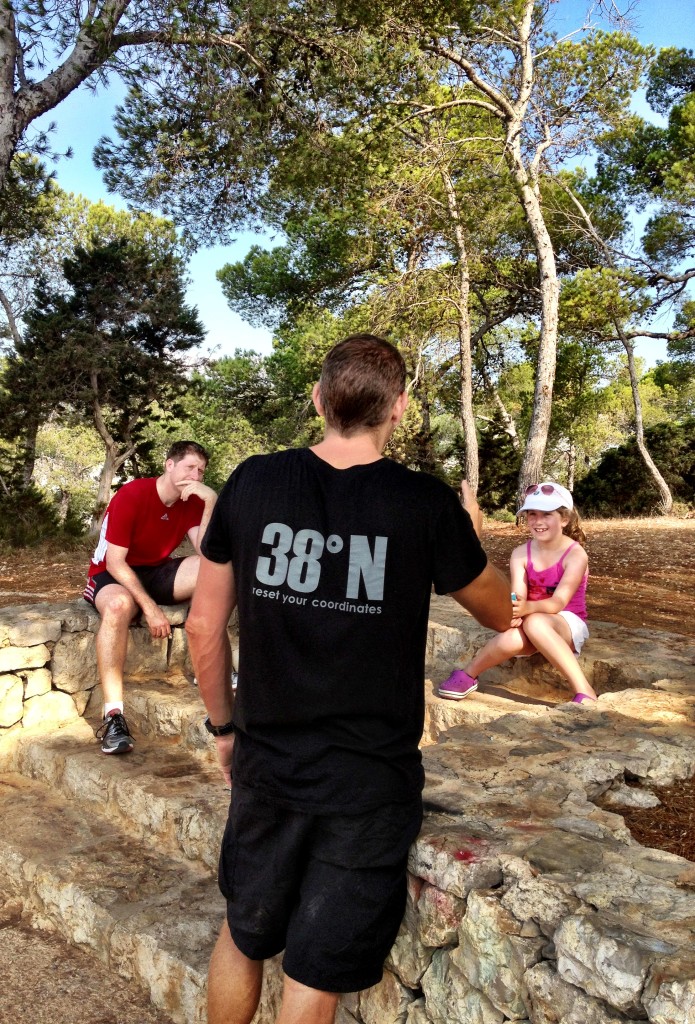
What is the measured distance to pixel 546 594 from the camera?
12.1 ft

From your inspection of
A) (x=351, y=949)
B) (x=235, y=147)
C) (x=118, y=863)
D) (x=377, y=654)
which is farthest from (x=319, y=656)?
(x=235, y=147)

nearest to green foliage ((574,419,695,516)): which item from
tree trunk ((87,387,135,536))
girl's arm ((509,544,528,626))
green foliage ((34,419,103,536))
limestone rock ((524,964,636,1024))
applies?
tree trunk ((87,387,135,536))

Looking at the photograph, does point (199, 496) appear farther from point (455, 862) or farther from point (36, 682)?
point (455, 862)

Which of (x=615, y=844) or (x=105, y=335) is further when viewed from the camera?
(x=105, y=335)

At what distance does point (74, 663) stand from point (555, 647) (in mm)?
2536

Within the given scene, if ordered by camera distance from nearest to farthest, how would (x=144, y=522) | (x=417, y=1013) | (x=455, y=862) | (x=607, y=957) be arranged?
(x=607, y=957) < (x=455, y=862) < (x=417, y=1013) < (x=144, y=522)

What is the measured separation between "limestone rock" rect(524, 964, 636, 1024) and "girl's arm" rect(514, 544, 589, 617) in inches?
80.3

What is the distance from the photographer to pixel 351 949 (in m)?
1.55

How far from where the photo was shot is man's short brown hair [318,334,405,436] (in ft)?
5.24

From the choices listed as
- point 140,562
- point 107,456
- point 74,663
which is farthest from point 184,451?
point 107,456

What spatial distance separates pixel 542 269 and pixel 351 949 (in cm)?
1040

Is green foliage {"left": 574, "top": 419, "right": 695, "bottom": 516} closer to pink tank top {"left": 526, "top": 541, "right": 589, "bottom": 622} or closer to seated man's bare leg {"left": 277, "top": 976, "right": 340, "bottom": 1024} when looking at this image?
pink tank top {"left": 526, "top": 541, "right": 589, "bottom": 622}

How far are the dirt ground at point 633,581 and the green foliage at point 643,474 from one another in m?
4.48

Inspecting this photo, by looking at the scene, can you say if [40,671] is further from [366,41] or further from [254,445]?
[254,445]
